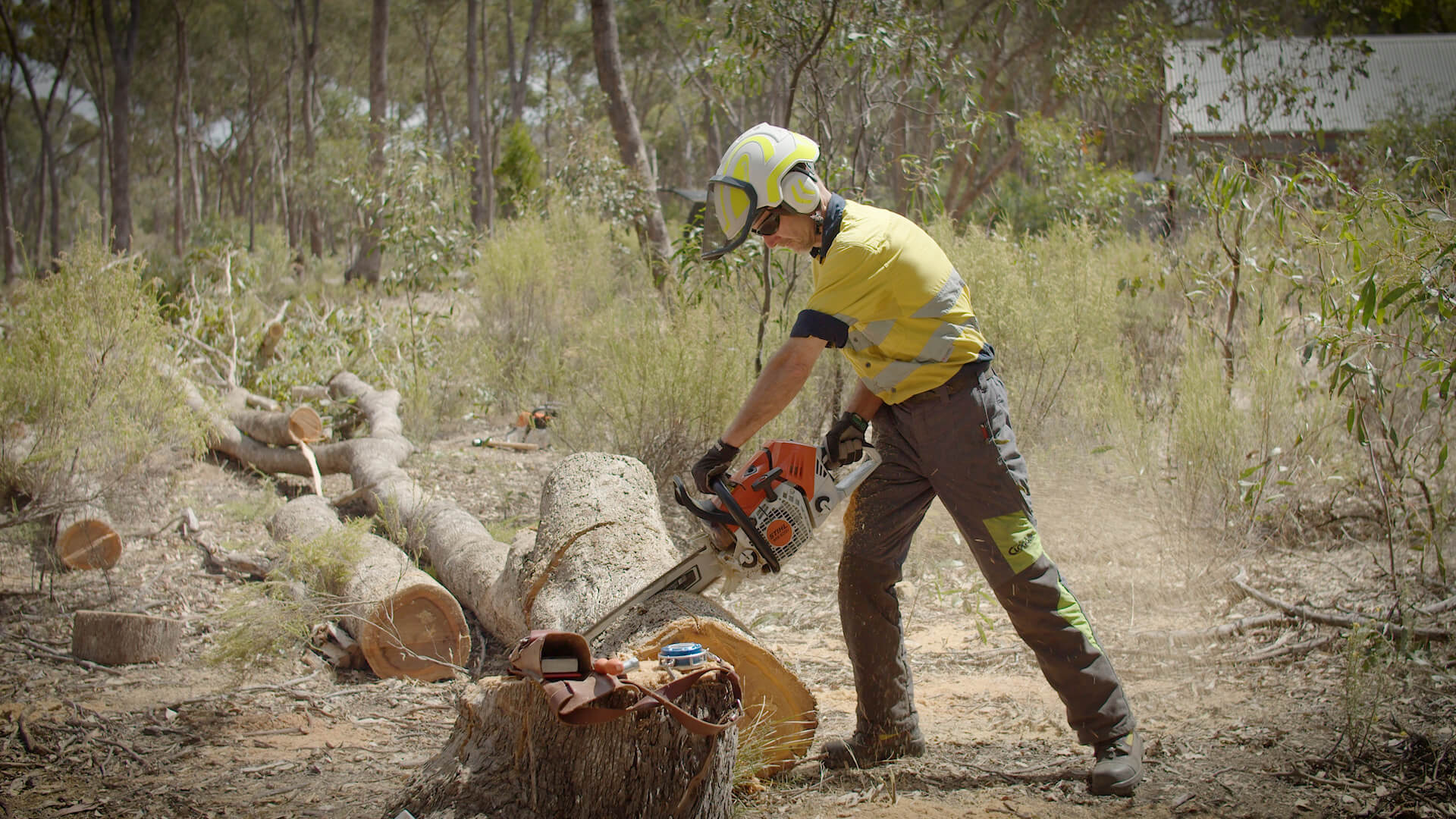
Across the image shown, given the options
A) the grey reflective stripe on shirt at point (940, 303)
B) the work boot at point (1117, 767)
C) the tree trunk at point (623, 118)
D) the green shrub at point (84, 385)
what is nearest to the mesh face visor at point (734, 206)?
the grey reflective stripe on shirt at point (940, 303)

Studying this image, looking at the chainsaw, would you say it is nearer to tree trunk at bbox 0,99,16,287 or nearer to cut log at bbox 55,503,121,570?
cut log at bbox 55,503,121,570

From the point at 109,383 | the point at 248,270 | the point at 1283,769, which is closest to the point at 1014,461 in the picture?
the point at 1283,769

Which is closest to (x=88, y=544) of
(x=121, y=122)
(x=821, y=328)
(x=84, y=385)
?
(x=84, y=385)

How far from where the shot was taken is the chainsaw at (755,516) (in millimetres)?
2725

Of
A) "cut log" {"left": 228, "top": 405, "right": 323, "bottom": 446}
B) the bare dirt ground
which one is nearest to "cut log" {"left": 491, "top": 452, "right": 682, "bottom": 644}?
the bare dirt ground

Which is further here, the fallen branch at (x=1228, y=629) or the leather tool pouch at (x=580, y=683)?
the fallen branch at (x=1228, y=629)

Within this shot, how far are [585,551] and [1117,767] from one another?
1.97m

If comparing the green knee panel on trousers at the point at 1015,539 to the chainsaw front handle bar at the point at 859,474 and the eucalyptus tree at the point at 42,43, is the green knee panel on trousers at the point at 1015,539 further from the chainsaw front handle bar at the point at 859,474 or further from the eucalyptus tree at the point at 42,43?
the eucalyptus tree at the point at 42,43

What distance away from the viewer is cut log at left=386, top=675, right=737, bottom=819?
89.2 inches

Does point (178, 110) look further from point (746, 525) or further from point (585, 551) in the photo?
point (746, 525)

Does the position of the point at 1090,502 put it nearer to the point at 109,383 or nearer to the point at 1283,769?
the point at 1283,769

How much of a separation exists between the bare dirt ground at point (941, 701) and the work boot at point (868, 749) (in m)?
0.06

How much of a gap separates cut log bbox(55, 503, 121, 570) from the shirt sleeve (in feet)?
13.8

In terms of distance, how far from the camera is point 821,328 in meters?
2.77
